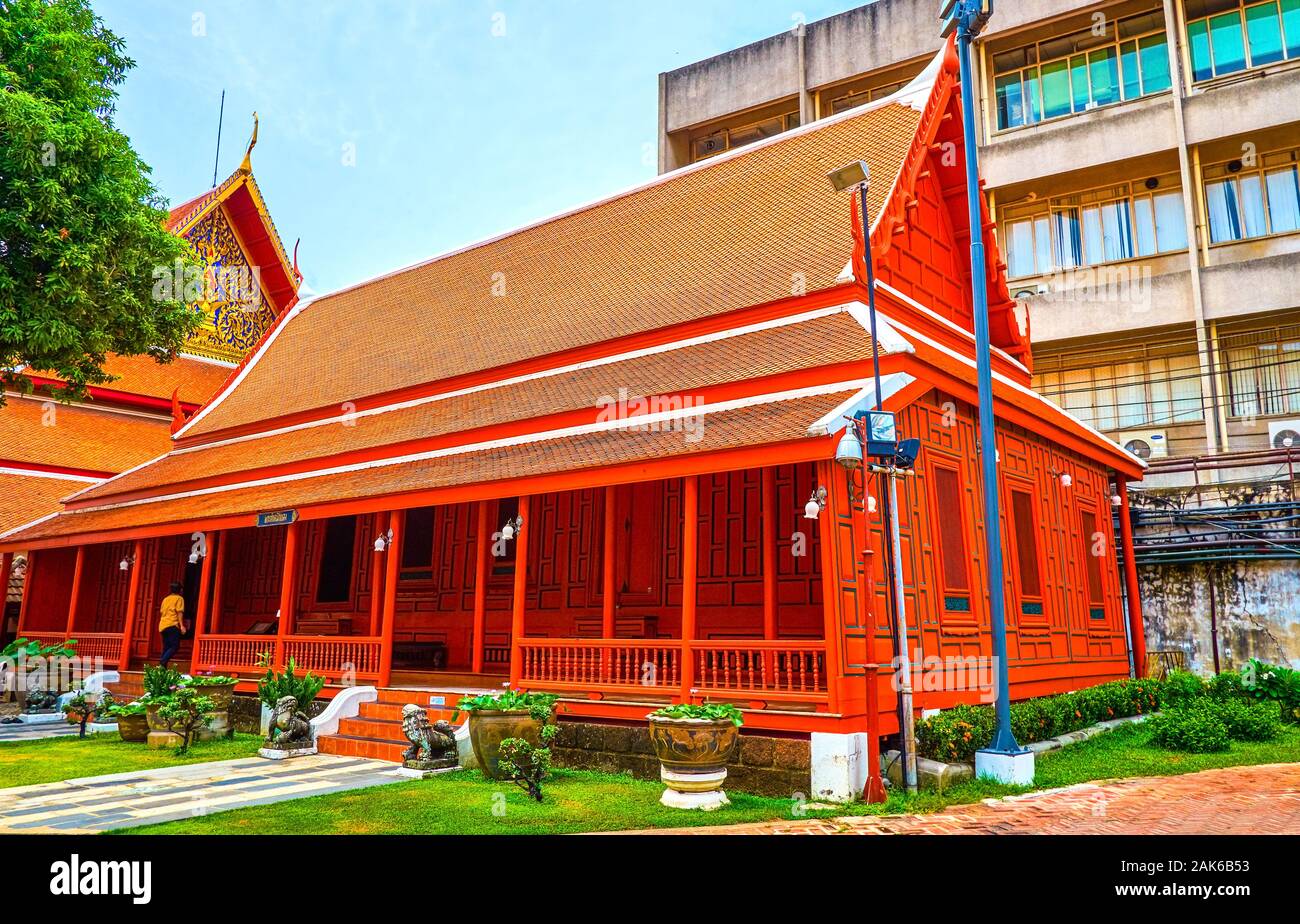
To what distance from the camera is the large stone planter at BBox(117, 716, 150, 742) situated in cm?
1336

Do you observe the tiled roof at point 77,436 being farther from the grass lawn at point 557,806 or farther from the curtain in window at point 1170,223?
the curtain in window at point 1170,223

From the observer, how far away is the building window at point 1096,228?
24625 mm

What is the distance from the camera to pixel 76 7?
→ 1345cm

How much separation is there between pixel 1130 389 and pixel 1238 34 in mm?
Answer: 9530

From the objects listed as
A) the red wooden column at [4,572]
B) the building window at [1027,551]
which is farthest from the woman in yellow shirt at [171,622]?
the building window at [1027,551]

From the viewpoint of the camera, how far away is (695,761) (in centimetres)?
826

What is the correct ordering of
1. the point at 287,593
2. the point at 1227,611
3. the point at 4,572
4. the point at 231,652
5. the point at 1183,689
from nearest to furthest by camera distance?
the point at 1183,689 < the point at 287,593 < the point at 231,652 < the point at 1227,611 < the point at 4,572

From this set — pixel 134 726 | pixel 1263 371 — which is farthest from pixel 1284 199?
pixel 134 726

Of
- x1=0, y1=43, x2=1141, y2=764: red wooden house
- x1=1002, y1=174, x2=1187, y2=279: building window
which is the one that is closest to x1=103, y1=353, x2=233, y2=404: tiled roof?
x1=0, y1=43, x2=1141, y2=764: red wooden house

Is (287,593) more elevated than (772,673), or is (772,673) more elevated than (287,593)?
(287,593)

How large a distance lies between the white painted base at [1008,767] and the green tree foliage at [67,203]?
1259 centimetres

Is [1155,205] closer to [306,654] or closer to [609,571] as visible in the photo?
[609,571]
